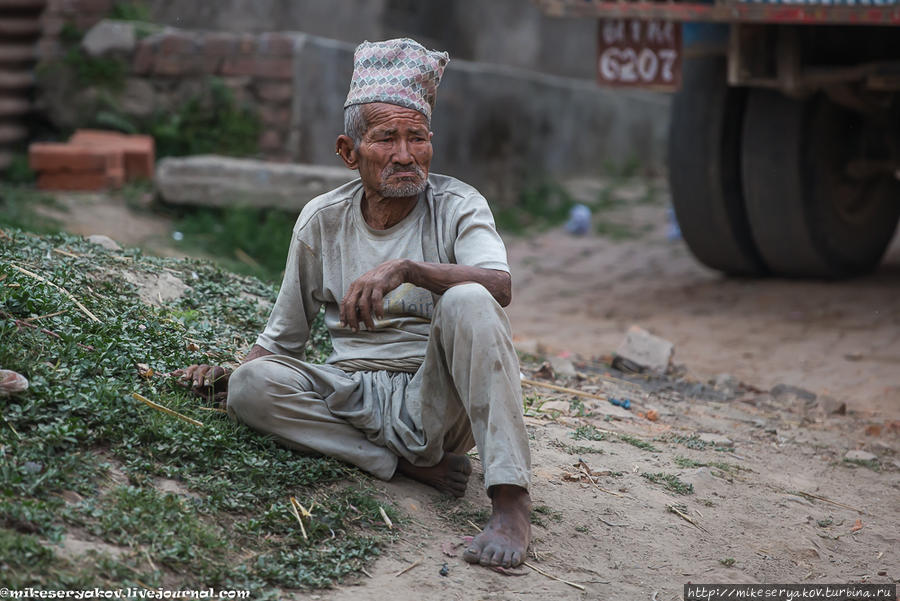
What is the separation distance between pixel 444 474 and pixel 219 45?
5499mm

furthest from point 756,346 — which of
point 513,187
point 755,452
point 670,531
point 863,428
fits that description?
point 513,187

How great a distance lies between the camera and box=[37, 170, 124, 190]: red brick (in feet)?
23.8

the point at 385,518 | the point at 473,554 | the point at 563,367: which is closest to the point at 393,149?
the point at 385,518

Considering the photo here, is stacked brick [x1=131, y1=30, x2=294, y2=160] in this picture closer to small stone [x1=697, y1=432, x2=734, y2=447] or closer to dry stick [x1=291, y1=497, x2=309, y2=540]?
small stone [x1=697, y1=432, x2=734, y2=447]

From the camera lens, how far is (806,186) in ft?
21.5

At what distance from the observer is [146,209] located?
23.2 ft

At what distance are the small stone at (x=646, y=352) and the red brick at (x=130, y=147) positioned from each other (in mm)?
4036

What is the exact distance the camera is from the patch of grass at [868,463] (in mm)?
3911

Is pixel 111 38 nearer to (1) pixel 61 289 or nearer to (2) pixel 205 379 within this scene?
(1) pixel 61 289

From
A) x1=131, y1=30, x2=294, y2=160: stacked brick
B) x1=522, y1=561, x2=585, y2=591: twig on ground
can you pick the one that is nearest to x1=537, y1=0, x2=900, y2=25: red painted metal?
x1=131, y1=30, x2=294, y2=160: stacked brick

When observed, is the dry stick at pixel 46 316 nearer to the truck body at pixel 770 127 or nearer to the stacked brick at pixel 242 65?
the truck body at pixel 770 127

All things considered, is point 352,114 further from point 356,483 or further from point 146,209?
point 146,209

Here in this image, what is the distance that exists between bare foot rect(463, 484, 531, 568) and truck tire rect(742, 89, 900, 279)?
436cm

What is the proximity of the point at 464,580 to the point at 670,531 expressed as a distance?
77cm
